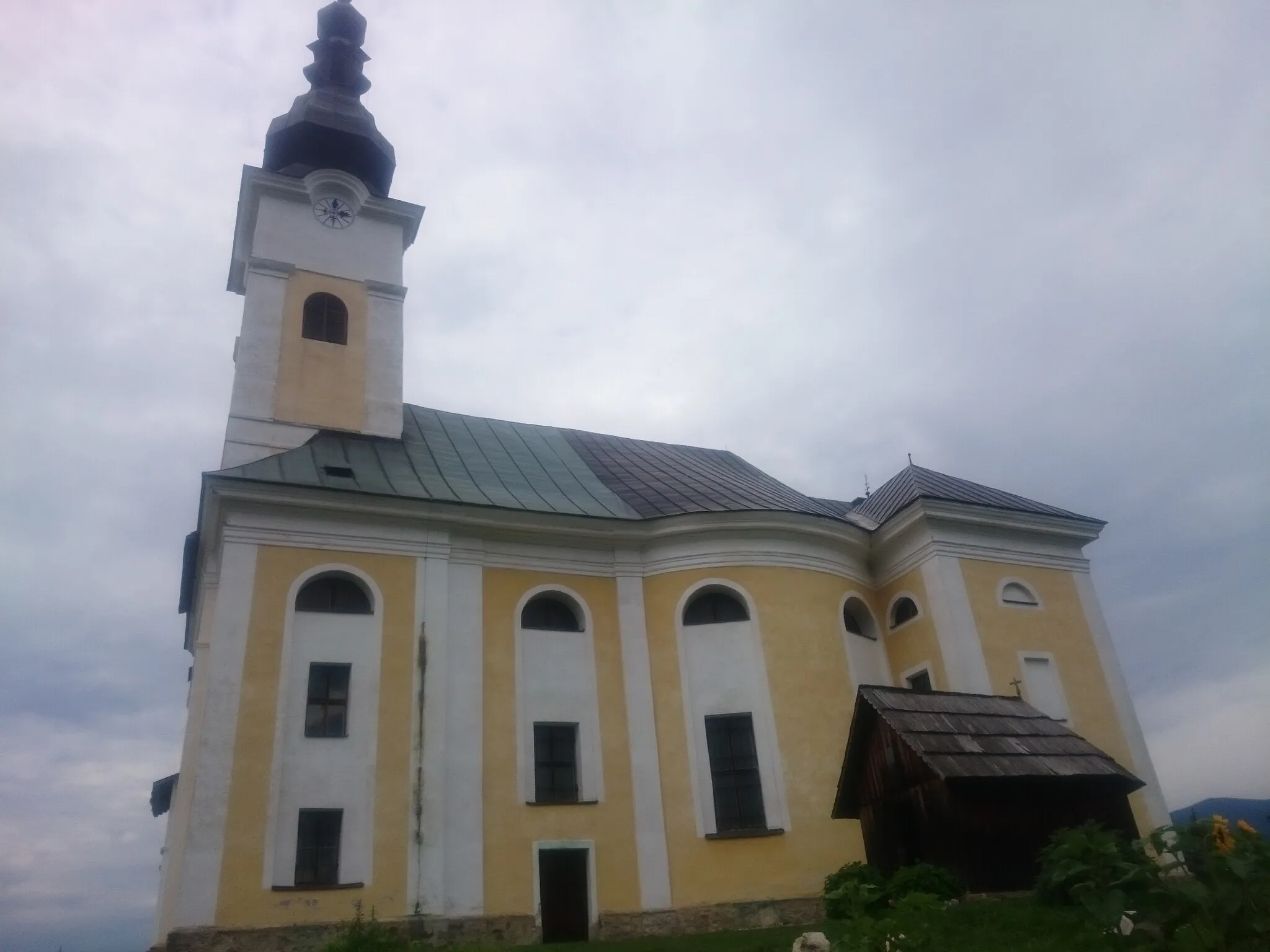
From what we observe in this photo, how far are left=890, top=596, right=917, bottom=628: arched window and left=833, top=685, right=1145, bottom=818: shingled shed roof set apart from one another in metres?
5.48

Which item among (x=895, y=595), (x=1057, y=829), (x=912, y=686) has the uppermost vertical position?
(x=895, y=595)

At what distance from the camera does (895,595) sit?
2112 cm

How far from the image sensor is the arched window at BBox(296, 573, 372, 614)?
1703cm

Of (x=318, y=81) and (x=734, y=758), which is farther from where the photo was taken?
(x=318, y=81)

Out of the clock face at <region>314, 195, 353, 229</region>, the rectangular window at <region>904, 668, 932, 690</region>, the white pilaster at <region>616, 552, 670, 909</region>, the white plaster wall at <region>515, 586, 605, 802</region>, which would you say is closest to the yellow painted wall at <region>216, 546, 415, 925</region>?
the white plaster wall at <region>515, 586, 605, 802</region>

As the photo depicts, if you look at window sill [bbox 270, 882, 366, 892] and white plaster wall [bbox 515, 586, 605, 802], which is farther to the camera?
white plaster wall [bbox 515, 586, 605, 802]

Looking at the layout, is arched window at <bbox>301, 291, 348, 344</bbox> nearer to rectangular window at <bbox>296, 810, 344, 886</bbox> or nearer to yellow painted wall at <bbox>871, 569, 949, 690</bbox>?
rectangular window at <bbox>296, 810, 344, 886</bbox>

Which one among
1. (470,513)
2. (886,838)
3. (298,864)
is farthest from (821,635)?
(298,864)

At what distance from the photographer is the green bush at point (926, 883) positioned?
11.8 m

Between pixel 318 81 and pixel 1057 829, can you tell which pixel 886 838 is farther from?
pixel 318 81

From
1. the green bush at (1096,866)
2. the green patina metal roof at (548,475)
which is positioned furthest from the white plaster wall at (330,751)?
the green bush at (1096,866)

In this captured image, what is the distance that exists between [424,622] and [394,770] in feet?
8.61

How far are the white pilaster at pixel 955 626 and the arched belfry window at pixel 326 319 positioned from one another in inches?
544

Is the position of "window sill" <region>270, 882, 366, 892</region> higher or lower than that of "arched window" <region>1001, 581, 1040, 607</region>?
lower
